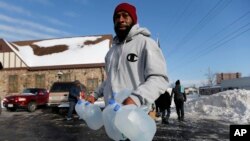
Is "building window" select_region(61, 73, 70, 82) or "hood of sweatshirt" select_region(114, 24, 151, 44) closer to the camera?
"hood of sweatshirt" select_region(114, 24, 151, 44)

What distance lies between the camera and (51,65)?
124ft

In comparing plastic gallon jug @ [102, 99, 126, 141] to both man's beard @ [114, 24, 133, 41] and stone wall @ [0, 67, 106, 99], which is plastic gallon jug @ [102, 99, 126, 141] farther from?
stone wall @ [0, 67, 106, 99]

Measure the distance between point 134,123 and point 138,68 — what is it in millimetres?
666

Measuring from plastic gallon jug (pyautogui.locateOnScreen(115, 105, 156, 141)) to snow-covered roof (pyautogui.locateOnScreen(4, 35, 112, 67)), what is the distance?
34.6 meters

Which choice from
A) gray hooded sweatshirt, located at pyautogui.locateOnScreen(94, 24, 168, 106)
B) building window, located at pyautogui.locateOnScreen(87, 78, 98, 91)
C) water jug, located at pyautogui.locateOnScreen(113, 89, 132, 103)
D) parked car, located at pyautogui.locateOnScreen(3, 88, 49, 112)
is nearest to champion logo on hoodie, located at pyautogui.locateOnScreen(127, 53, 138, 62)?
gray hooded sweatshirt, located at pyautogui.locateOnScreen(94, 24, 168, 106)

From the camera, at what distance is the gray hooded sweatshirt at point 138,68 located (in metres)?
2.62

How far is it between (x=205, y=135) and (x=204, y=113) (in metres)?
8.73

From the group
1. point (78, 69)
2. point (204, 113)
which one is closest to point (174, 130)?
point (204, 113)

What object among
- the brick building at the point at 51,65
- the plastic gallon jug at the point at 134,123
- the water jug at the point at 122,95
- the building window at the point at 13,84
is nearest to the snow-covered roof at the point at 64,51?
the brick building at the point at 51,65

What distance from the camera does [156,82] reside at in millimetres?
2646

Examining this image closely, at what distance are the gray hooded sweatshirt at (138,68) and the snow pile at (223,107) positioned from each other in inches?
551

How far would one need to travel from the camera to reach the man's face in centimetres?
296

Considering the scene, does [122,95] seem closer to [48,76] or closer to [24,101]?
[24,101]

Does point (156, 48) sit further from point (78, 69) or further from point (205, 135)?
point (78, 69)
